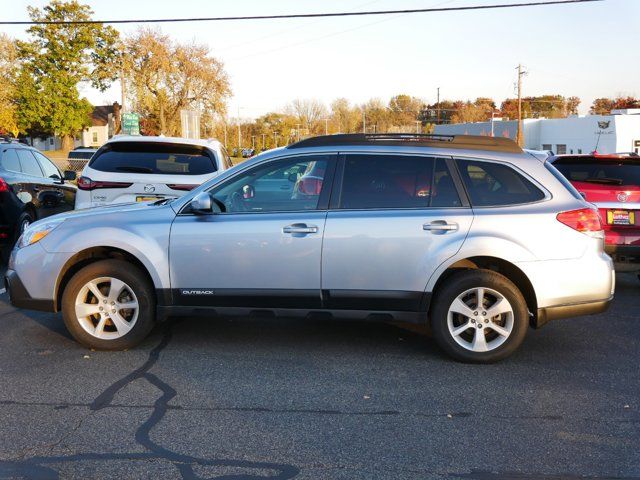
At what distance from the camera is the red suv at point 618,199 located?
791cm

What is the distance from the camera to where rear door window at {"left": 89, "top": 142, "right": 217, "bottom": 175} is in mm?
8586

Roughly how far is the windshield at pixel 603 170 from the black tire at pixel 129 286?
18.5 ft

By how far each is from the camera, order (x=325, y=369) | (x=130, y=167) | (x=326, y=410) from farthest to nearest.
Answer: (x=130, y=167), (x=325, y=369), (x=326, y=410)

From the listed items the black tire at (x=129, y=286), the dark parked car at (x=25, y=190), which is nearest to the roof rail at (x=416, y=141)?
the black tire at (x=129, y=286)

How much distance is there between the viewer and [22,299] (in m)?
5.78

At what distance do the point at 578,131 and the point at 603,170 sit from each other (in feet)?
195

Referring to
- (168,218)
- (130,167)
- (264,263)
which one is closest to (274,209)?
(264,263)

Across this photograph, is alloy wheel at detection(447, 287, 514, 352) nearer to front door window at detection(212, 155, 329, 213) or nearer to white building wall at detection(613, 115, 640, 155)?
front door window at detection(212, 155, 329, 213)

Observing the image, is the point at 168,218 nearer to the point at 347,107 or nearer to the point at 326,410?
the point at 326,410

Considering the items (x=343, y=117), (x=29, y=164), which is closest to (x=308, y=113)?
(x=343, y=117)

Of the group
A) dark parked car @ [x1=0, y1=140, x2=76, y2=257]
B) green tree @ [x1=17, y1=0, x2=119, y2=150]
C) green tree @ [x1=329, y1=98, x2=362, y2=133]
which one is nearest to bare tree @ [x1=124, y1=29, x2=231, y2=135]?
green tree @ [x1=17, y1=0, x2=119, y2=150]

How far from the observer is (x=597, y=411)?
14.8ft

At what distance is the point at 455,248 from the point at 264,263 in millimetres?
1550

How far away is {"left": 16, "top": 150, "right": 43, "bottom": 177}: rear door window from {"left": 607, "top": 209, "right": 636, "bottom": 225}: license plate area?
831 cm
